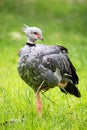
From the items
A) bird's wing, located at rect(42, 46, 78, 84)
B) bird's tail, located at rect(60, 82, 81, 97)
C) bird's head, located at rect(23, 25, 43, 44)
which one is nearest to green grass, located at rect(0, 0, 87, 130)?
bird's tail, located at rect(60, 82, 81, 97)

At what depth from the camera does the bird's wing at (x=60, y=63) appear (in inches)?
236

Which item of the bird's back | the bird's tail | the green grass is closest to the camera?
the green grass

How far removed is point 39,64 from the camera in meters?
5.91

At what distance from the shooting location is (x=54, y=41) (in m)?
17.6

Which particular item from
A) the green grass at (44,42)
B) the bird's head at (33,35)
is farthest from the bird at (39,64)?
the green grass at (44,42)

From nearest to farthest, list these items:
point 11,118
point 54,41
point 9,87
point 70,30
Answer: point 11,118
point 9,87
point 54,41
point 70,30

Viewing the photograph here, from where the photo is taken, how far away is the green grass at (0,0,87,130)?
563cm

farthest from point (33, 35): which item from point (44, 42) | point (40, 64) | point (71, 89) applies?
point (44, 42)

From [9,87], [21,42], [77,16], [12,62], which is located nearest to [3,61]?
[12,62]

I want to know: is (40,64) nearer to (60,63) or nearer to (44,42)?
(60,63)

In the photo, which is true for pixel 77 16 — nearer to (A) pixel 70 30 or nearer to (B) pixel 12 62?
(A) pixel 70 30

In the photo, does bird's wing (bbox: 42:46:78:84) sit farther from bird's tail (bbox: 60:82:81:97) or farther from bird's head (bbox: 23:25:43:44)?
bird's head (bbox: 23:25:43:44)

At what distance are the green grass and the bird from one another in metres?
0.16

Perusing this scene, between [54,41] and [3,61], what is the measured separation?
5.43 metres
